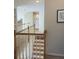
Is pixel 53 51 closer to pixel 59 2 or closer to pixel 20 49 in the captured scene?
pixel 20 49

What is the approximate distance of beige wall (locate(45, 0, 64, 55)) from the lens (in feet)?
18.3

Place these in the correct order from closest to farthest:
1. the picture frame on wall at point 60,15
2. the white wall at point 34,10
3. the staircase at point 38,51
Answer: the staircase at point 38,51, the picture frame on wall at point 60,15, the white wall at point 34,10

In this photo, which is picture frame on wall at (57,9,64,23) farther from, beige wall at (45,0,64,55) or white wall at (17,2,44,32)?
white wall at (17,2,44,32)

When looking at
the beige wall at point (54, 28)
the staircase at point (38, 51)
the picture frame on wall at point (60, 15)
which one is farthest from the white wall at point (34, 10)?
the picture frame on wall at point (60, 15)

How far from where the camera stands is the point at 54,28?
5.67 meters

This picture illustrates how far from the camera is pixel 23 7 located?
8453mm

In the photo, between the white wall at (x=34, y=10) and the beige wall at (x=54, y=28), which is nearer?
the beige wall at (x=54, y=28)

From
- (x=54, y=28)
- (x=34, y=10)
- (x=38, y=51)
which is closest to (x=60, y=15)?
(x=54, y=28)

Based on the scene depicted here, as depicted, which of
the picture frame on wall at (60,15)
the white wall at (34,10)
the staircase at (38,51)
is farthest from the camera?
the white wall at (34,10)

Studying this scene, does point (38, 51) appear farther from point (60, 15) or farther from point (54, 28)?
point (60, 15)

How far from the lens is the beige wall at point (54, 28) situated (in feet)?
18.3

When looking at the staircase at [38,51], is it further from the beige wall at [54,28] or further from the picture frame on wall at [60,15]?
the picture frame on wall at [60,15]

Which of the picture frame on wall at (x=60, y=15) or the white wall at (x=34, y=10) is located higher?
the white wall at (x=34, y=10)
